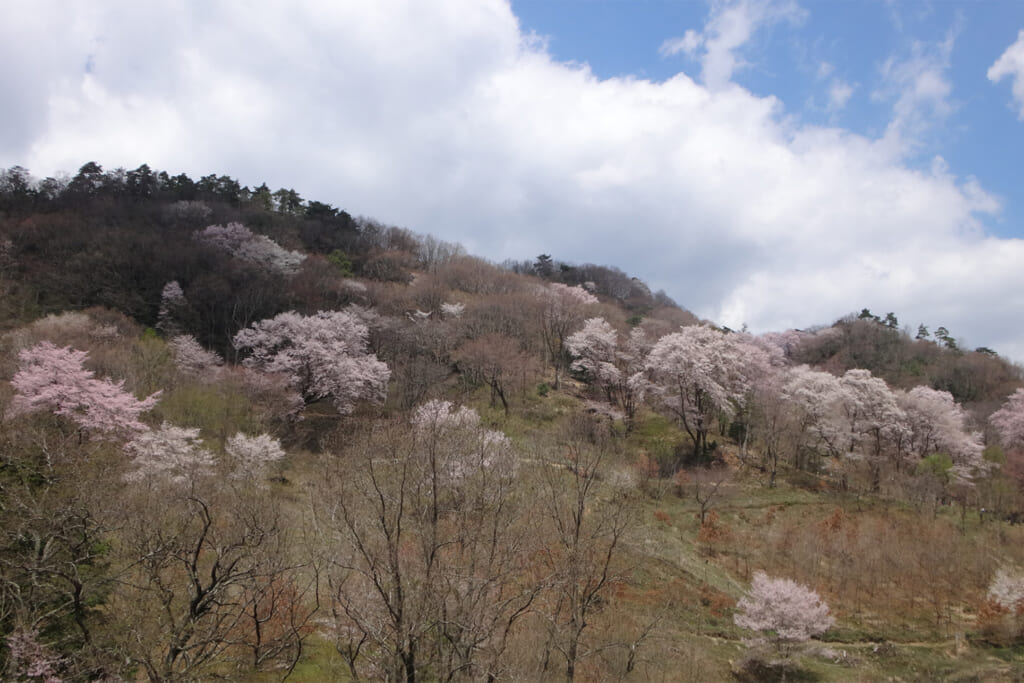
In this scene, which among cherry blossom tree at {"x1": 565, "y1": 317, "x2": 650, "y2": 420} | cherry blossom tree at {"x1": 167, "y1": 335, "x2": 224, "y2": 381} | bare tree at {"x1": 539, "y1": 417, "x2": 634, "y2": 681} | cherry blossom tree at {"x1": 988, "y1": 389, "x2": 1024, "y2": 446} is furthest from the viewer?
cherry blossom tree at {"x1": 565, "y1": 317, "x2": 650, "y2": 420}

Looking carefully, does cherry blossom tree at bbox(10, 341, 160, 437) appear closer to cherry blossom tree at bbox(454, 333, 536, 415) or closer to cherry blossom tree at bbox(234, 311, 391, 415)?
cherry blossom tree at bbox(234, 311, 391, 415)

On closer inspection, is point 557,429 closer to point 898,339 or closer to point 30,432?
point 30,432

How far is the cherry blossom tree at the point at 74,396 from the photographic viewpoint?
2302 centimetres

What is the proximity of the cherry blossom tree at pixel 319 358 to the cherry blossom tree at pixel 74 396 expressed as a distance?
11014 millimetres

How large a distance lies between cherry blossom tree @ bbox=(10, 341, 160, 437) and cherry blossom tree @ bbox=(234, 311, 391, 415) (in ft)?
36.1

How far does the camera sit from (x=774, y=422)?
117 feet

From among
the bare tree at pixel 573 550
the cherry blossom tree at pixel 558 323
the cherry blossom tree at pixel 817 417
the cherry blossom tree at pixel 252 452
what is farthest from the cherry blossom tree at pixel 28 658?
the cherry blossom tree at pixel 817 417

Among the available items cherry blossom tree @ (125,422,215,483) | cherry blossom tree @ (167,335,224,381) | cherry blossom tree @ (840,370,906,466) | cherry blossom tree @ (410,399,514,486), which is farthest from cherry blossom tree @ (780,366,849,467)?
cherry blossom tree @ (167,335,224,381)

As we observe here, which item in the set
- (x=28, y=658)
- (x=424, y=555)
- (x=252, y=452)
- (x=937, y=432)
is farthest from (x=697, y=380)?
(x=28, y=658)

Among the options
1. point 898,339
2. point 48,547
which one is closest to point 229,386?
point 48,547

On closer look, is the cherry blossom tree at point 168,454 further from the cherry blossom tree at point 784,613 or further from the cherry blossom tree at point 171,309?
the cherry blossom tree at point 171,309

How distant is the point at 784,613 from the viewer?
19.0m

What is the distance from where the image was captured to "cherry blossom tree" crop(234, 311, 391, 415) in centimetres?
3547

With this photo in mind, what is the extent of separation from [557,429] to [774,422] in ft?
43.6
